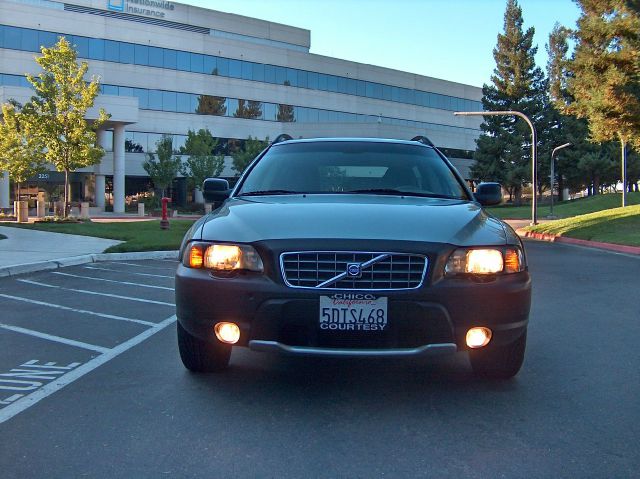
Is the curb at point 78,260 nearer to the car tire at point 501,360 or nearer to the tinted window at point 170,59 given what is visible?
the car tire at point 501,360

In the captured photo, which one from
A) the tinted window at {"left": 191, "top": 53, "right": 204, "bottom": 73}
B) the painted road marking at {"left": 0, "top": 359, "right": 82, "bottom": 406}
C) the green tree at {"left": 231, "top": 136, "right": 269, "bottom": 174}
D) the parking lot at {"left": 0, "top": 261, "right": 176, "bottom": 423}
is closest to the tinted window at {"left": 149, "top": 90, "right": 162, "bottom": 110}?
the tinted window at {"left": 191, "top": 53, "right": 204, "bottom": 73}

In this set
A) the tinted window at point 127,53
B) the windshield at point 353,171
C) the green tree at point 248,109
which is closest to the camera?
the windshield at point 353,171

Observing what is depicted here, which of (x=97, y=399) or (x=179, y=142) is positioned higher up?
(x=179, y=142)

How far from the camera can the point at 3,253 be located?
1245cm

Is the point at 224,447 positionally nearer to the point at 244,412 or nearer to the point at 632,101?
the point at 244,412

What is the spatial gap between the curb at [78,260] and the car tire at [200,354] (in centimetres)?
704

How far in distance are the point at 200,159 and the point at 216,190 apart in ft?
134

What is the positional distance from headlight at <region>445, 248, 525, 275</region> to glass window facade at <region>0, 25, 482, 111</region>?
150 feet

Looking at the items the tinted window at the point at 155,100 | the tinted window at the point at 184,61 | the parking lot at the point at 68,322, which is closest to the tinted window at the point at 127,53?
the tinted window at the point at 155,100

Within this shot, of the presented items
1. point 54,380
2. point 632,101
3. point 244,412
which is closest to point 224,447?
point 244,412

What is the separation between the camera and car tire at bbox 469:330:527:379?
3965 mm

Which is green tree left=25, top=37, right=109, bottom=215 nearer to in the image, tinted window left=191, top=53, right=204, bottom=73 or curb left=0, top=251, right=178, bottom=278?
curb left=0, top=251, right=178, bottom=278

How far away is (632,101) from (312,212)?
17903 millimetres

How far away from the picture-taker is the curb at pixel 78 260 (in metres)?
10.2
